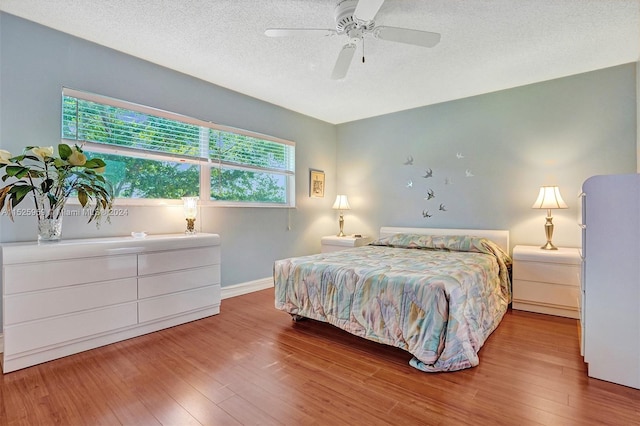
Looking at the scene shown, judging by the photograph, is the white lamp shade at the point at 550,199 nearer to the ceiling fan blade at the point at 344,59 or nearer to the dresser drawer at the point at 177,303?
the ceiling fan blade at the point at 344,59

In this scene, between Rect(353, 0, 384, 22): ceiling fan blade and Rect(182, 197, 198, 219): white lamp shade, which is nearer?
Rect(353, 0, 384, 22): ceiling fan blade

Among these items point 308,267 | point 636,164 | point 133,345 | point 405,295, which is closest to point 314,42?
point 308,267

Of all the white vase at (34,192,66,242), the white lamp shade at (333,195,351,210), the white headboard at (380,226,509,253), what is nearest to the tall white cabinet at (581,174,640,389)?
the white headboard at (380,226,509,253)

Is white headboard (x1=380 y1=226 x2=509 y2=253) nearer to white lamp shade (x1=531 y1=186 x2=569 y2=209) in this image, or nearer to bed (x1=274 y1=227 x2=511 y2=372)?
bed (x1=274 y1=227 x2=511 y2=372)

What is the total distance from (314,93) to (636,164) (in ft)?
11.5

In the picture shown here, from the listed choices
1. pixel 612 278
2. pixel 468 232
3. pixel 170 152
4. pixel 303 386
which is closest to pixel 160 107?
pixel 170 152

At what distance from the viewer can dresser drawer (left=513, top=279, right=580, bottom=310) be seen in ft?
9.82

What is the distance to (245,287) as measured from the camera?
3957 millimetres

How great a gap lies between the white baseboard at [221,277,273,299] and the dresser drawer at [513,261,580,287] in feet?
9.79

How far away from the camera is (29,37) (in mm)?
2453

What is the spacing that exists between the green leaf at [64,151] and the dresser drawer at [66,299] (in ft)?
3.16

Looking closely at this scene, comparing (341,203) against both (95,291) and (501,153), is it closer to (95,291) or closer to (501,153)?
(501,153)

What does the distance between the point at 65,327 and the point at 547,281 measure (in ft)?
13.9

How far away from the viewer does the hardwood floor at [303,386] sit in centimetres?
159
